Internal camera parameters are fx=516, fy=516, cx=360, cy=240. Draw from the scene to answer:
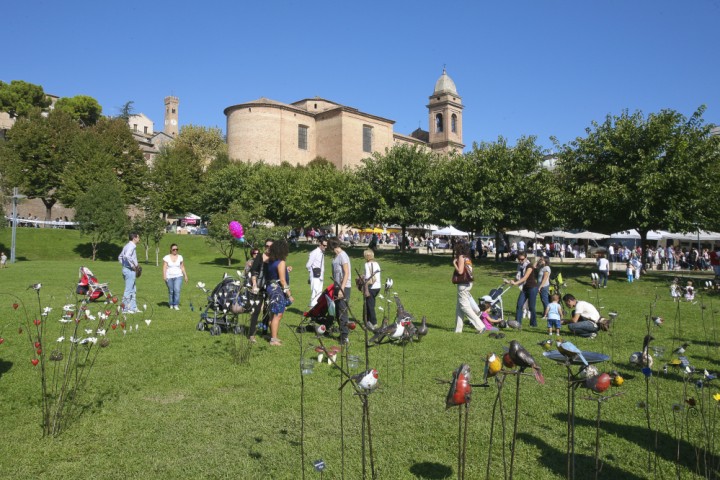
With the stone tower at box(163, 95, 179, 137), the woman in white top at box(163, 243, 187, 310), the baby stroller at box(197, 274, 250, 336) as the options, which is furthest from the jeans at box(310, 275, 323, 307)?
the stone tower at box(163, 95, 179, 137)

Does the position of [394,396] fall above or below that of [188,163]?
below

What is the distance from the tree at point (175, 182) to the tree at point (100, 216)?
14235mm

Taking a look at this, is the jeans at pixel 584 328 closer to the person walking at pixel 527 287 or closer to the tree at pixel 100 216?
the person walking at pixel 527 287

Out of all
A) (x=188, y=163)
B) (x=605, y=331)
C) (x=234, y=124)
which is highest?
(x=234, y=124)

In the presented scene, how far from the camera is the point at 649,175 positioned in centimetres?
2167

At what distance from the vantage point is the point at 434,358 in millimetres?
7270

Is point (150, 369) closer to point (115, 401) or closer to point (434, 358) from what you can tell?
point (115, 401)

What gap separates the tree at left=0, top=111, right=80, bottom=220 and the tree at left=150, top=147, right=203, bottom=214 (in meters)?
7.90

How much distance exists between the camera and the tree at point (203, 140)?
219 feet

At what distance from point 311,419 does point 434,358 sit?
2.85 metres

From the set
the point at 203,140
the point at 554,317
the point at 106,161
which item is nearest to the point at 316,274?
the point at 554,317

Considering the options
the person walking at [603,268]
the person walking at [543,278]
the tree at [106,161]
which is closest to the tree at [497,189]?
the person walking at [603,268]

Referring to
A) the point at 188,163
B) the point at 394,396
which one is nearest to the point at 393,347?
the point at 394,396

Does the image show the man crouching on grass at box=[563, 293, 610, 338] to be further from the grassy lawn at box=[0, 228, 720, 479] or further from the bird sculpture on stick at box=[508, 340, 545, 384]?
the bird sculpture on stick at box=[508, 340, 545, 384]
